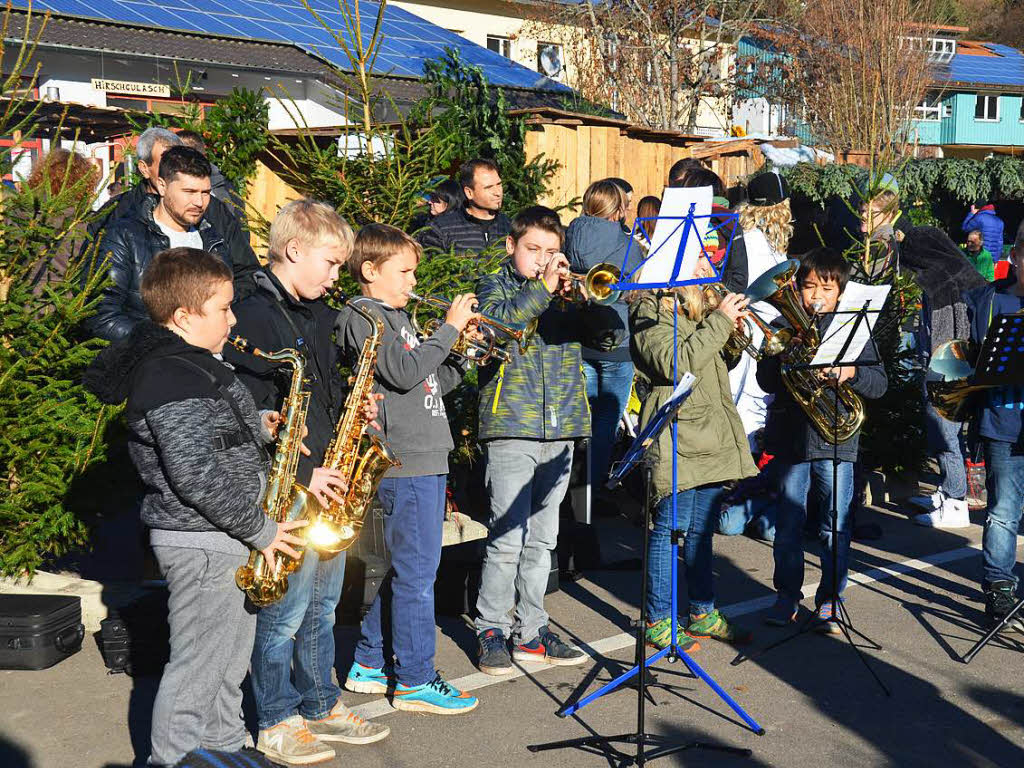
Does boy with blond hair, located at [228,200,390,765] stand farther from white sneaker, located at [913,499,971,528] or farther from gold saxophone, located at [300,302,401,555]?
white sneaker, located at [913,499,971,528]

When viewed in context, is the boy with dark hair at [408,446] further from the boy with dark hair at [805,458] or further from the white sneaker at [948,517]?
the white sneaker at [948,517]

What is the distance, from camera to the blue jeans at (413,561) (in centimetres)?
475

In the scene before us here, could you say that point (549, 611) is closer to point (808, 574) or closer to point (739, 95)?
point (808, 574)

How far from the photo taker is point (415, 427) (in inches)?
187

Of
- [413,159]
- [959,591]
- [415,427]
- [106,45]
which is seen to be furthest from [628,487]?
[106,45]

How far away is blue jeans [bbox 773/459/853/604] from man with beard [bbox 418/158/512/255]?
2.74 meters

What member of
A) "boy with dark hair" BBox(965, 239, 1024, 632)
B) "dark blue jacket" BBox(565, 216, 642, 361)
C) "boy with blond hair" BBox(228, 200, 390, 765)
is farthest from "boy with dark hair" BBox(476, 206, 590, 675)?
"boy with dark hair" BBox(965, 239, 1024, 632)

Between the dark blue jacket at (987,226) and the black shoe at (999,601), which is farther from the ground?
the dark blue jacket at (987,226)

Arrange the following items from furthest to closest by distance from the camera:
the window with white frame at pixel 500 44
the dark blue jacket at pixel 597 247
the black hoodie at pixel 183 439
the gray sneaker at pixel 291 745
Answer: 1. the window with white frame at pixel 500 44
2. the dark blue jacket at pixel 597 247
3. the gray sneaker at pixel 291 745
4. the black hoodie at pixel 183 439

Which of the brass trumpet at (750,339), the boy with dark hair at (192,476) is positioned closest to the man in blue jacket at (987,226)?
the brass trumpet at (750,339)

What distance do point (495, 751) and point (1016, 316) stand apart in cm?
337

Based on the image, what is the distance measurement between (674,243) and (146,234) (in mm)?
3106

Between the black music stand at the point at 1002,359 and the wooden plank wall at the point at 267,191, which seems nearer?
the black music stand at the point at 1002,359

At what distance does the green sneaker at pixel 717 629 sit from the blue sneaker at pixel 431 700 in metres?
1.50
